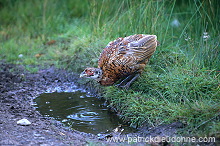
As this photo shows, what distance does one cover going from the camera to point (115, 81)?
4777 millimetres

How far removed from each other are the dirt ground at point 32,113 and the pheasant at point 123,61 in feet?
3.42

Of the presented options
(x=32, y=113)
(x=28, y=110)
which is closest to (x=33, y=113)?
(x=32, y=113)

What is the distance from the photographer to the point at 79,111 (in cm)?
460

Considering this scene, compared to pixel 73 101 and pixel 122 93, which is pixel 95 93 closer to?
pixel 73 101

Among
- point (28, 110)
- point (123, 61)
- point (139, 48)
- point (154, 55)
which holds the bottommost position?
point (28, 110)

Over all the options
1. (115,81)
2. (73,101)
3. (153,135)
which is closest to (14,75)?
(73,101)

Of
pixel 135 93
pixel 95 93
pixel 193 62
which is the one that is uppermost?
pixel 193 62

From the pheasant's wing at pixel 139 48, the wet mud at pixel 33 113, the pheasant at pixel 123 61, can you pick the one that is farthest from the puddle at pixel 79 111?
the pheasant's wing at pixel 139 48

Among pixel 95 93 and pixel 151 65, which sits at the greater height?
pixel 151 65

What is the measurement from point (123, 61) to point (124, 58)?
2.1 inches

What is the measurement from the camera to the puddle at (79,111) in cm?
410

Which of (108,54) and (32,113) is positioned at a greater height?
(108,54)

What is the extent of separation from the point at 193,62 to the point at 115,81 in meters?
1.30

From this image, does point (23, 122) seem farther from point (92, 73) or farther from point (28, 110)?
point (92, 73)
